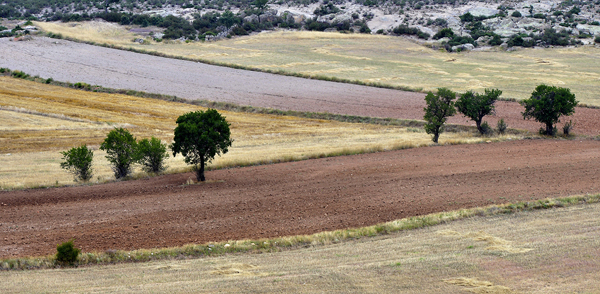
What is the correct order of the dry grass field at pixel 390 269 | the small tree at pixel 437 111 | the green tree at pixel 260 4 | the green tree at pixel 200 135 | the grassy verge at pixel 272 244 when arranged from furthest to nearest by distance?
the green tree at pixel 260 4
the small tree at pixel 437 111
the green tree at pixel 200 135
the grassy verge at pixel 272 244
the dry grass field at pixel 390 269

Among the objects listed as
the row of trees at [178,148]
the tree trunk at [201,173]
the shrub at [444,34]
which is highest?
the shrub at [444,34]

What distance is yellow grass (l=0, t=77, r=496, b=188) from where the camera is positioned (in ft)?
116

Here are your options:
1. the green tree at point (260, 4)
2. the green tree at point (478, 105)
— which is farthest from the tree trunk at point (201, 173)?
the green tree at point (260, 4)

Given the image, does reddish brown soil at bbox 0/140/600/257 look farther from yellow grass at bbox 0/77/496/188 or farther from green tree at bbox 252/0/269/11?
green tree at bbox 252/0/269/11

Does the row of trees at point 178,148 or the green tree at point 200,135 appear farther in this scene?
the row of trees at point 178,148

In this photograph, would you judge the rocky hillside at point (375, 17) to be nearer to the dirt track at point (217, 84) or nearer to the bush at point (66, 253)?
the dirt track at point (217, 84)

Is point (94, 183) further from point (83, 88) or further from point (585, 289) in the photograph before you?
point (83, 88)

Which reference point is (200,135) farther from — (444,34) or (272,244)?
(444,34)

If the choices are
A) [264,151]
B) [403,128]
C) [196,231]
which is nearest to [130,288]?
[196,231]

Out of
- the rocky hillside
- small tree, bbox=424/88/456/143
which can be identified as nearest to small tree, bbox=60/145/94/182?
small tree, bbox=424/88/456/143

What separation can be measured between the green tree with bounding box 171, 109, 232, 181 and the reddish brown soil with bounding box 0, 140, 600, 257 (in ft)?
5.52

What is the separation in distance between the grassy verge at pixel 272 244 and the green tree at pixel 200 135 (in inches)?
416

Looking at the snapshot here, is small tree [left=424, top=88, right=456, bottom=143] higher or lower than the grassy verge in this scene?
higher

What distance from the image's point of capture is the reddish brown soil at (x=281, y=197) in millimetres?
21969
